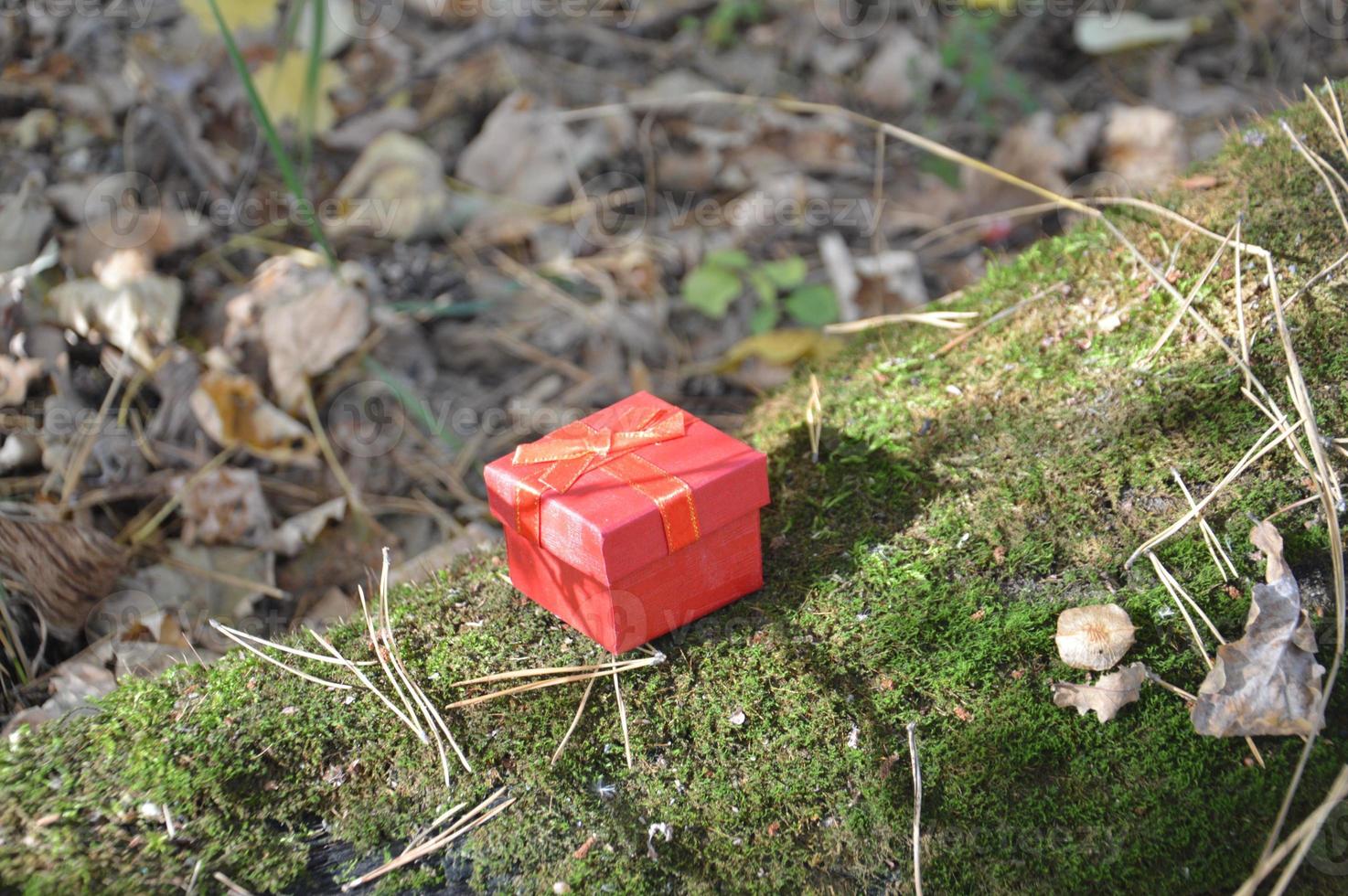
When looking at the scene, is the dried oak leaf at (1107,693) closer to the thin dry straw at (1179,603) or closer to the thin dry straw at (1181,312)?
the thin dry straw at (1179,603)

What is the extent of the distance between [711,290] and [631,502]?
199 centimetres

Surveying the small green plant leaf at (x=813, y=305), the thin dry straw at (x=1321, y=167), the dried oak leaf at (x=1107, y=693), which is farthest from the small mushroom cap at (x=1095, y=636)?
the small green plant leaf at (x=813, y=305)

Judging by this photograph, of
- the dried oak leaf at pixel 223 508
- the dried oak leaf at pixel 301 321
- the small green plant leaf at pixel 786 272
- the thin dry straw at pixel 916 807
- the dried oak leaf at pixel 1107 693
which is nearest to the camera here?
the thin dry straw at pixel 916 807

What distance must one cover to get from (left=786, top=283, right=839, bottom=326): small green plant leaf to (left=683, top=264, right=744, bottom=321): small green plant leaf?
0.19 metres

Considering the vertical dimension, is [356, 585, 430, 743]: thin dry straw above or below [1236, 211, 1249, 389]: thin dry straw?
below

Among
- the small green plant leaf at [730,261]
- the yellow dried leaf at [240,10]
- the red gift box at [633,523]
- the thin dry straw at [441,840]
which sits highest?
the yellow dried leaf at [240,10]

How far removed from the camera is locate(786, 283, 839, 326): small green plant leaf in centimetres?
337

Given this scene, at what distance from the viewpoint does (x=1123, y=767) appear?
4.58ft

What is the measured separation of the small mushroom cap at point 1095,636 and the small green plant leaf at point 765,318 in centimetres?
196

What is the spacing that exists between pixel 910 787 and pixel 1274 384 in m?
0.89

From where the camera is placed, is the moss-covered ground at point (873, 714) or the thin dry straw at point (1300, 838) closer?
the thin dry straw at point (1300, 838)

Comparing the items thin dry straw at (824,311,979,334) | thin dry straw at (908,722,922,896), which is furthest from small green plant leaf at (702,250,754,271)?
thin dry straw at (908,722,922,896)

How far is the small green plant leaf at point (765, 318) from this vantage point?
3377mm

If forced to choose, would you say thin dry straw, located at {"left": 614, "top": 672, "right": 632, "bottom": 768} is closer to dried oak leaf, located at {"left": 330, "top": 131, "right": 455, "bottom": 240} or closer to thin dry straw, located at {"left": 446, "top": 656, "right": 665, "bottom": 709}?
thin dry straw, located at {"left": 446, "top": 656, "right": 665, "bottom": 709}
